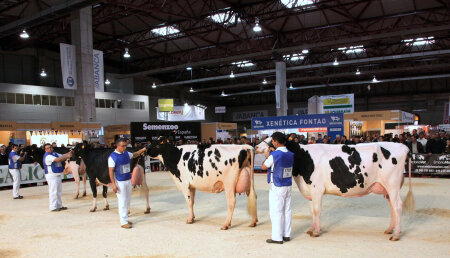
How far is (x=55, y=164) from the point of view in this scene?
9.36m

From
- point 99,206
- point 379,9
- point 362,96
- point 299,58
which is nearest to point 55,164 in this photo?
point 99,206

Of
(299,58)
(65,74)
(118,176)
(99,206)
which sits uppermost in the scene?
(299,58)

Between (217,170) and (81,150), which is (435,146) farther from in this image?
(81,150)

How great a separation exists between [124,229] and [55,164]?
365cm

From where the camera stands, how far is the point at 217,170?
710 centimetres

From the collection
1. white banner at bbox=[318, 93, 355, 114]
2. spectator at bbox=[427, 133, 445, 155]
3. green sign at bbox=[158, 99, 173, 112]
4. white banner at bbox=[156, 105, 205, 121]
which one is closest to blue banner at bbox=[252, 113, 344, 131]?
spectator at bbox=[427, 133, 445, 155]

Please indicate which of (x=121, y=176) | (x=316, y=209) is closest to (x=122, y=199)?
(x=121, y=176)

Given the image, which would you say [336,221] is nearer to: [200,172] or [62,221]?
[200,172]

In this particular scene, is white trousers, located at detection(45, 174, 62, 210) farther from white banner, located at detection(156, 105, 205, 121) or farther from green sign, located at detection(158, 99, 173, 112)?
white banner, located at detection(156, 105, 205, 121)

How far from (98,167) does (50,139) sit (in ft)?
62.1

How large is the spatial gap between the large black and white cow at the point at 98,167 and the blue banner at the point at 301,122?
43.9 ft

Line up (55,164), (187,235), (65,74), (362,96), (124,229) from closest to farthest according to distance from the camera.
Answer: (187,235)
(124,229)
(55,164)
(65,74)
(362,96)

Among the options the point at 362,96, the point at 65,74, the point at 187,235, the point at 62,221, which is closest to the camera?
the point at 187,235

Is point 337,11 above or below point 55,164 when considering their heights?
above
